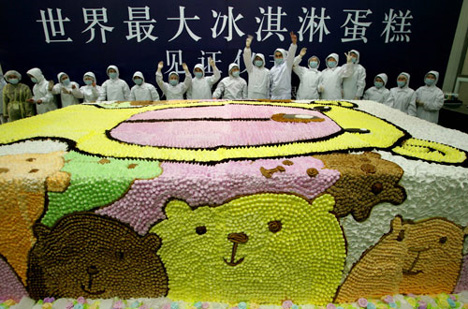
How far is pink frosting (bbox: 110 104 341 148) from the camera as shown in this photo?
135 centimetres

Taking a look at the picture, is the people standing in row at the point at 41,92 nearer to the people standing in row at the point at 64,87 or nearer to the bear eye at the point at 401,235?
the people standing in row at the point at 64,87

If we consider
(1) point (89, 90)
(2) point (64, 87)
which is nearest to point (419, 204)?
(1) point (89, 90)

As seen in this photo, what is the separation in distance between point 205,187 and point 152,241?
303mm

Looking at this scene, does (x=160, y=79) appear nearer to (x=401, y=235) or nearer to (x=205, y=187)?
(x=205, y=187)

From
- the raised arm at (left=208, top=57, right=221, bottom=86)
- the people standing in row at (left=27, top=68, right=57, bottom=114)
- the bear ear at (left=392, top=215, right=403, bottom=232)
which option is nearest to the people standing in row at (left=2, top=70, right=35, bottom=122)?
the people standing in row at (left=27, top=68, right=57, bottom=114)

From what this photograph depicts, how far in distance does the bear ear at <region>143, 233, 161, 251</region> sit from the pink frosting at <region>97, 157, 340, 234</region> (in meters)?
0.07

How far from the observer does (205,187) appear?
3.16 feet

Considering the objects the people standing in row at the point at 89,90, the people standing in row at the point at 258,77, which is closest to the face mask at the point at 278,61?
the people standing in row at the point at 258,77

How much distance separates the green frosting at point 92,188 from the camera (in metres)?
0.97

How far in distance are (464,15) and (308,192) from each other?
4.46m

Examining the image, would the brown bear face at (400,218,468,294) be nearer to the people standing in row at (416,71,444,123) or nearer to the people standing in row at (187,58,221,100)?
the people standing in row at (187,58,221,100)

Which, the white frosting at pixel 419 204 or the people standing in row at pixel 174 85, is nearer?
the white frosting at pixel 419 204

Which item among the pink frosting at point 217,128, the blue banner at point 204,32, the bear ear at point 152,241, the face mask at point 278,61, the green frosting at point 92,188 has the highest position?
the blue banner at point 204,32

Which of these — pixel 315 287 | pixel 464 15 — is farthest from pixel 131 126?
pixel 464 15
